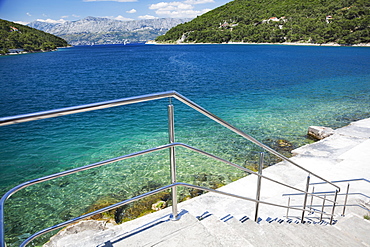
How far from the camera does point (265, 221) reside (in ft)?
12.1

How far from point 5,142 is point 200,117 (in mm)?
11684

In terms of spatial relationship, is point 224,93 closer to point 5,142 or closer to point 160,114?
point 160,114

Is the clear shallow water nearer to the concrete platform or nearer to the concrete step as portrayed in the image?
the concrete platform

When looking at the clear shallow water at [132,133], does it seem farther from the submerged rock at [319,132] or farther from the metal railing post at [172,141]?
the metal railing post at [172,141]

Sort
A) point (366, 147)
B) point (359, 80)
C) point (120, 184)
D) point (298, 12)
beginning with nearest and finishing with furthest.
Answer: point (120, 184)
point (366, 147)
point (359, 80)
point (298, 12)

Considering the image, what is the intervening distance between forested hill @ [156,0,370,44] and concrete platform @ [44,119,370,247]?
341 ft

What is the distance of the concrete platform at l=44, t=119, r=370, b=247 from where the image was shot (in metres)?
2.38

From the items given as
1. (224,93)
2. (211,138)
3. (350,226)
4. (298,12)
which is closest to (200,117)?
(211,138)

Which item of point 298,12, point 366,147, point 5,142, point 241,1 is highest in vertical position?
point 241,1

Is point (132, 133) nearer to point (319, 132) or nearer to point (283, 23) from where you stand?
point (319, 132)

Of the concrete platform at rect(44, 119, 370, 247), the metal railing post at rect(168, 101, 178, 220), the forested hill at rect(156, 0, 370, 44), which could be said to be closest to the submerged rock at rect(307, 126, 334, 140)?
the concrete platform at rect(44, 119, 370, 247)

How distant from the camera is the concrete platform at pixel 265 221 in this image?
238 cm

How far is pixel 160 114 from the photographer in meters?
17.9

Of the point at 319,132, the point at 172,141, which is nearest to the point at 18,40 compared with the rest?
the point at 319,132
